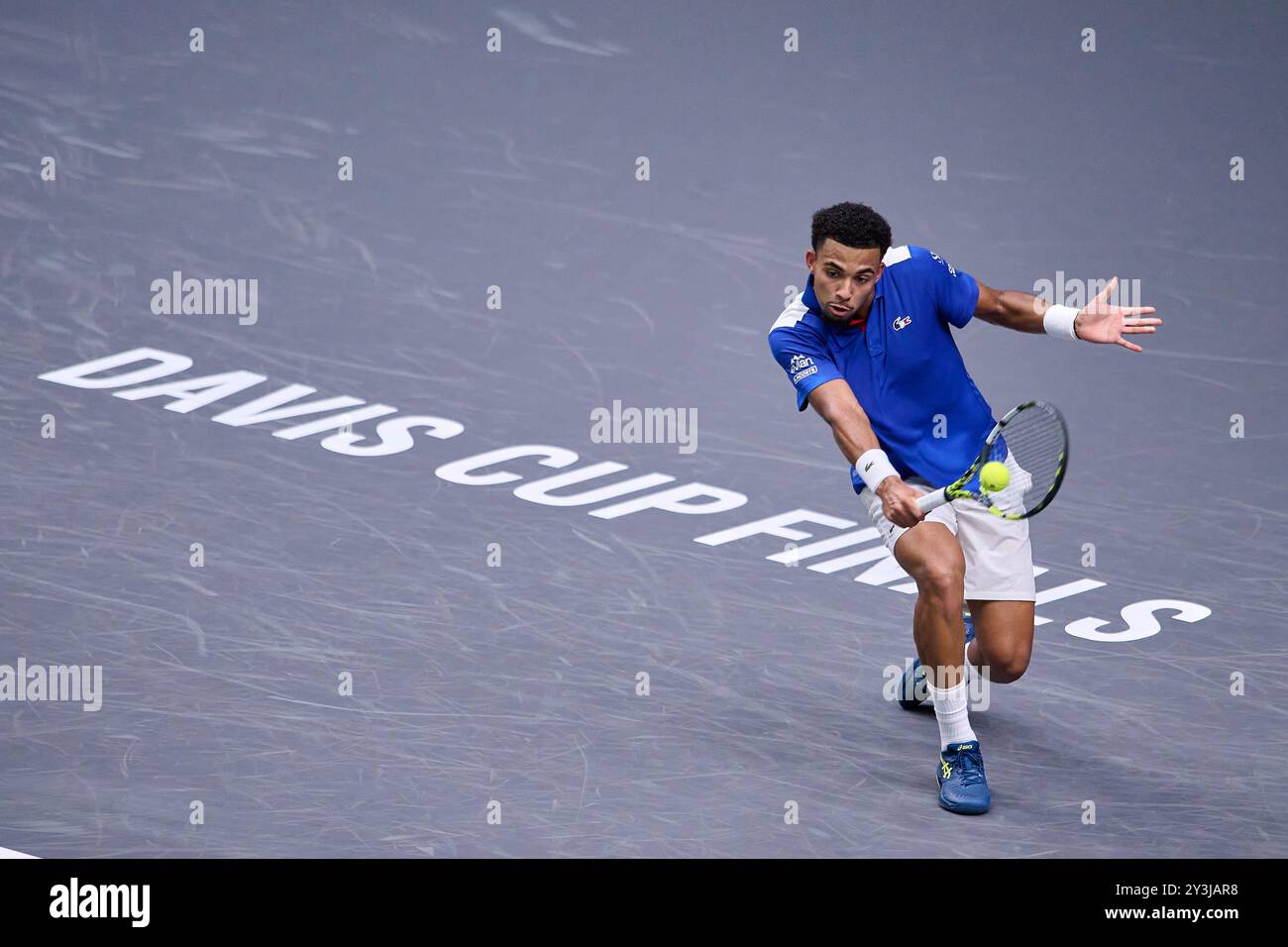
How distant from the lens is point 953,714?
511 cm

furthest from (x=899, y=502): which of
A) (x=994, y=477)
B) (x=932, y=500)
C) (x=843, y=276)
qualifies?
(x=843, y=276)

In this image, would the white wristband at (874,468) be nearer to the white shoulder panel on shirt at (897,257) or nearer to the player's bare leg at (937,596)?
the player's bare leg at (937,596)

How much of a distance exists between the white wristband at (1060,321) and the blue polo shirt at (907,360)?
0.23 metres

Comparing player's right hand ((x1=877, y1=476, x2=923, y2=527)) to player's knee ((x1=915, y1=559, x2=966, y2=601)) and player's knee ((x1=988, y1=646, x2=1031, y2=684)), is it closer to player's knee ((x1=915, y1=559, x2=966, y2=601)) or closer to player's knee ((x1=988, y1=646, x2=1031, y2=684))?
player's knee ((x1=915, y1=559, x2=966, y2=601))

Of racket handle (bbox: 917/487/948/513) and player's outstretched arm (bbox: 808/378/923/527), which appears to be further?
player's outstretched arm (bbox: 808/378/923/527)

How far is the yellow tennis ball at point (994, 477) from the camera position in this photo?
4.80 m

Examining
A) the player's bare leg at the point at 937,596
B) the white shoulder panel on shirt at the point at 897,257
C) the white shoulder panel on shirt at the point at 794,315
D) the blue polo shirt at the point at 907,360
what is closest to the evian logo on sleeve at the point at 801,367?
the blue polo shirt at the point at 907,360

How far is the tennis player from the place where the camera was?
515 cm

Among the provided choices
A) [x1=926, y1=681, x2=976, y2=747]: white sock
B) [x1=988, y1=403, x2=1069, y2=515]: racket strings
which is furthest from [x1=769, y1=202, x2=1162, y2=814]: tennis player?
[x1=988, y1=403, x2=1069, y2=515]: racket strings

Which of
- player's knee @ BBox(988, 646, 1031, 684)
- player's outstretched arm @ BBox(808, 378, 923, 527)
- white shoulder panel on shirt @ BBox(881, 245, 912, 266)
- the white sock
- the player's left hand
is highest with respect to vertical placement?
white shoulder panel on shirt @ BBox(881, 245, 912, 266)

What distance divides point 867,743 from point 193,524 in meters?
2.98

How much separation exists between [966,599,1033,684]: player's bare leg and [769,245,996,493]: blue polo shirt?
442 millimetres

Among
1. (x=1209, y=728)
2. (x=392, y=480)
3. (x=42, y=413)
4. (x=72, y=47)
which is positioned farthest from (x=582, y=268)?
(x=1209, y=728)

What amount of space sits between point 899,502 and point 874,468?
0.62ft
